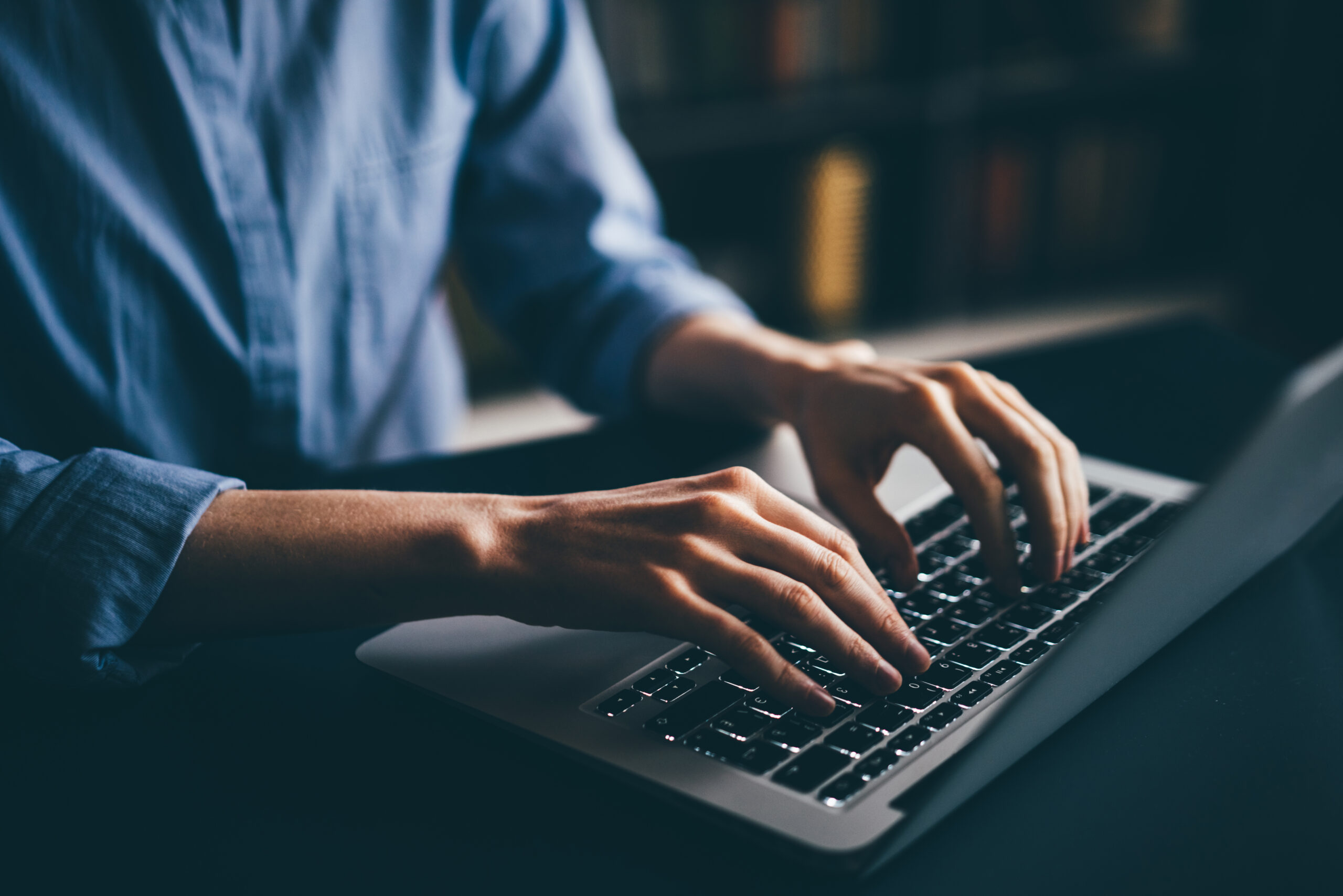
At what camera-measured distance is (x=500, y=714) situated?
0.43m

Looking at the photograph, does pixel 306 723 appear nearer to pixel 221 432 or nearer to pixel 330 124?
pixel 221 432

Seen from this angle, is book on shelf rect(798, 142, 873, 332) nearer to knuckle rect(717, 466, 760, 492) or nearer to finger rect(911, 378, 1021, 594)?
finger rect(911, 378, 1021, 594)

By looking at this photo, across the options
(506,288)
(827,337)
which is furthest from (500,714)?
(827,337)

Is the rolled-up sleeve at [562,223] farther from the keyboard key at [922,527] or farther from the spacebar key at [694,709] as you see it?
the spacebar key at [694,709]

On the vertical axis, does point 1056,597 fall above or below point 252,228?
below

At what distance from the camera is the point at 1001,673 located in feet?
1.42

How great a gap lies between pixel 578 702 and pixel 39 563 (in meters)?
0.26

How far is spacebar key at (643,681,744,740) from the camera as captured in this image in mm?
407

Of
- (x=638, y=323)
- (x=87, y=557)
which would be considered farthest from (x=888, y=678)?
(x=638, y=323)

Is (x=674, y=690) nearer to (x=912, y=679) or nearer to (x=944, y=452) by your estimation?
(x=912, y=679)

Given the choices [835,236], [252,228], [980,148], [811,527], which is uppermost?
[252,228]

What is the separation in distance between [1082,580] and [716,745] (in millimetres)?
235

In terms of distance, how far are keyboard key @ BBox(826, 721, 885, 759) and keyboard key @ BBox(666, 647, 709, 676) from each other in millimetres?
78

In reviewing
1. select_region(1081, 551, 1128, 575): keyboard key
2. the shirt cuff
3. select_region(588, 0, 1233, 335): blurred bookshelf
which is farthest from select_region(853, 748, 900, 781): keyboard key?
select_region(588, 0, 1233, 335): blurred bookshelf
